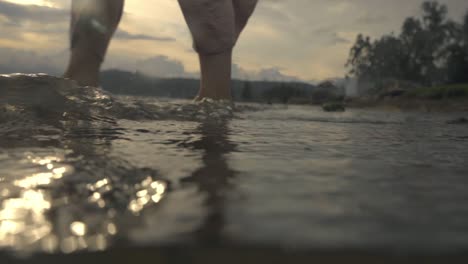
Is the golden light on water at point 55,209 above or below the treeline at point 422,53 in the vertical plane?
below

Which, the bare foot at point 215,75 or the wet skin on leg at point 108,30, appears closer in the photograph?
the wet skin on leg at point 108,30

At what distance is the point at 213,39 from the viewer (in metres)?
5.44

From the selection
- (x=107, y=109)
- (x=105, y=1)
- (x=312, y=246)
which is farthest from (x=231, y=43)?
(x=312, y=246)

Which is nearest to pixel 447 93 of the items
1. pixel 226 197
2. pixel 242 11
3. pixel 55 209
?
pixel 242 11

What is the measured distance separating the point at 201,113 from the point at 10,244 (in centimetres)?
332

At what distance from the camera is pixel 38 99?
257cm

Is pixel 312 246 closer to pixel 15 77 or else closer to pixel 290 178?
pixel 290 178

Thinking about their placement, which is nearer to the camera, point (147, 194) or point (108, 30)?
point (147, 194)

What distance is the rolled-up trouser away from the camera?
5.02 meters

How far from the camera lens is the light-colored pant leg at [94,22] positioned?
4.84 meters

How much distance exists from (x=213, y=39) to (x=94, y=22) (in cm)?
178

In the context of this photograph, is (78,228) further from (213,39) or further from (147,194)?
(213,39)

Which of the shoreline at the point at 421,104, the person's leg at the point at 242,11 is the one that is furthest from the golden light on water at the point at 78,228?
the shoreline at the point at 421,104

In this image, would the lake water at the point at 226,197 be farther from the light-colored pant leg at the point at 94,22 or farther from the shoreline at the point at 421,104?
the shoreline at the point at 421,104
